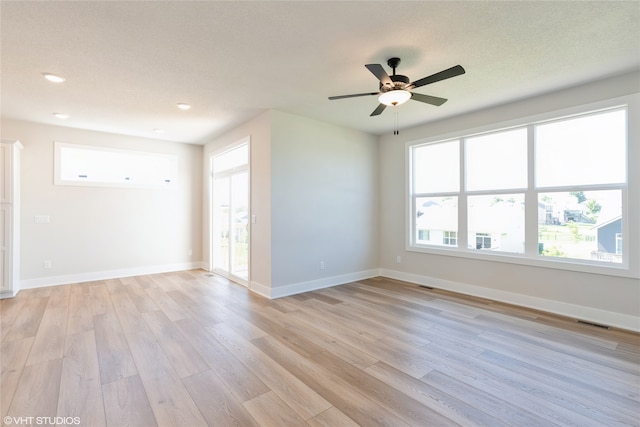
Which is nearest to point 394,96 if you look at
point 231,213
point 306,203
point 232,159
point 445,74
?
point 445,74

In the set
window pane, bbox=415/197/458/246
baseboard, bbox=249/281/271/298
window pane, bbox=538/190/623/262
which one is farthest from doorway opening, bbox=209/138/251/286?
window pane, bbox=538/190/623/262

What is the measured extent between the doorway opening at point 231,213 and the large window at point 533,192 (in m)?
3.15

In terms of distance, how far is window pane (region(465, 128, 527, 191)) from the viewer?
13.4ft

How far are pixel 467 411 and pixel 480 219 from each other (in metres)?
3.31

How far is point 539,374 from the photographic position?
90.3 inches

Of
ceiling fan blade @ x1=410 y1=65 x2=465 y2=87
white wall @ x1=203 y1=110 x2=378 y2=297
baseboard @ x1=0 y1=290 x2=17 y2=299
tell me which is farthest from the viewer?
white wall @ x1=203 y1=110 x2=378 y2=297

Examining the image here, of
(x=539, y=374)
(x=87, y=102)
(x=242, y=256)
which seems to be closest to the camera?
(x=539, y=374)

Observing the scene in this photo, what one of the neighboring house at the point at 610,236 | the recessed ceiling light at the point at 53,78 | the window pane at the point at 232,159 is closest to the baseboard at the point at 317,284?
the window pane at the point at 232,159

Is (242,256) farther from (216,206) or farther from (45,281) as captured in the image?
(45,281)

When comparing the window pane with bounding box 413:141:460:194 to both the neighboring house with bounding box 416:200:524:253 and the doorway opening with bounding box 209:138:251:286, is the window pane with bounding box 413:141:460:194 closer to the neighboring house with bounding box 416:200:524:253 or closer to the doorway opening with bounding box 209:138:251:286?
the neighboring house with bounding box 416:200:524:253

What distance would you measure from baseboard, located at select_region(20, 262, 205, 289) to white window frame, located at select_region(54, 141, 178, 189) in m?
1.66

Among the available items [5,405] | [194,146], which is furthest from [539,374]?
[194,146]

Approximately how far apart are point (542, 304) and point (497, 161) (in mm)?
2074

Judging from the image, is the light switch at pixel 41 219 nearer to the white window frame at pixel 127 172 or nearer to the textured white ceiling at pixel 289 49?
the white window frame at pixel 127 172
